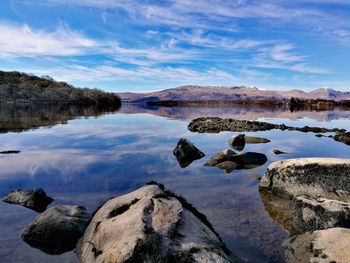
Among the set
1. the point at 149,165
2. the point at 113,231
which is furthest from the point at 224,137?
the point at 113,231

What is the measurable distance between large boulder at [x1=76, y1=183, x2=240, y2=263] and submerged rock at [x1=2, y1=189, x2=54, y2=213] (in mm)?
3754

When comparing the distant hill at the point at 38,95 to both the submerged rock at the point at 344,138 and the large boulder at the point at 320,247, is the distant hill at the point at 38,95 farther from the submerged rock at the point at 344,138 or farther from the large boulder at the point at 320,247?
the large boulder at the point at 320,247

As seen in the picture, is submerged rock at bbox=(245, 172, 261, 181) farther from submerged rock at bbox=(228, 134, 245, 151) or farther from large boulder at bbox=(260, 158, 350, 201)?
submerged rock at bbox=(228, 134, 245, 151)

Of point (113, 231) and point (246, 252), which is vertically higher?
point (113, 231)

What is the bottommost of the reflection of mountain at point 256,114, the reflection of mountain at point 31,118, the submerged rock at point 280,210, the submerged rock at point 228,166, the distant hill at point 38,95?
the submerged rock at point 280,210

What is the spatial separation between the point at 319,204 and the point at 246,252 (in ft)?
9.90

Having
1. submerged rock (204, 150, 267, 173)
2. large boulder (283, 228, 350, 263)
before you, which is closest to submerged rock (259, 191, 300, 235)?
large boulder (283, 228, 350, 263)

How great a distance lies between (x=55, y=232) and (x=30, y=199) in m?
3.65

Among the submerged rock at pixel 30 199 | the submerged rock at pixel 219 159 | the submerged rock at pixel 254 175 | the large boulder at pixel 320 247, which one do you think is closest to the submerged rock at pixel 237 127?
the submerged rock at pixel 219 159

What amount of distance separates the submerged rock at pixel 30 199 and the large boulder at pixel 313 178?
939 cm

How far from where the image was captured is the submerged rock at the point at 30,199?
12.3 metres

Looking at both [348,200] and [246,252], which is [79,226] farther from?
[348,200]

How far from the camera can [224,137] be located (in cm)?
3334

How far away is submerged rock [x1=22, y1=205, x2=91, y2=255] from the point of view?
363 inches
